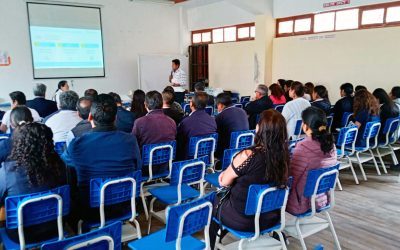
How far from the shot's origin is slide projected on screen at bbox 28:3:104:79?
8.22m

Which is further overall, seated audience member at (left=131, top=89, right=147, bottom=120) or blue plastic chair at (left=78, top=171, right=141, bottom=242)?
seated audience member at (left=131, top=89, right=147, bottom=120)

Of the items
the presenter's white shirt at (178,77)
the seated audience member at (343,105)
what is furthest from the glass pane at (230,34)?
the seated audience member at (343,105)

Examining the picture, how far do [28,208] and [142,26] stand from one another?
8.75 metres

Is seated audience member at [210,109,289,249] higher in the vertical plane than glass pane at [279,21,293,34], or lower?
Answer: lower

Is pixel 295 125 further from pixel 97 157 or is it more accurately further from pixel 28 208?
pixel 28 208

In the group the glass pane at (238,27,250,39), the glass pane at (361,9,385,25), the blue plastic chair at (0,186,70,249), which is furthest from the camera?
the glass pane at (238,27,250,39)

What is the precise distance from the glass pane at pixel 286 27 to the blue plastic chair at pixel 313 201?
620 cm

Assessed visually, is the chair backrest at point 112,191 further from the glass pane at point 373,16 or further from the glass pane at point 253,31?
the glass pane at point 253,31

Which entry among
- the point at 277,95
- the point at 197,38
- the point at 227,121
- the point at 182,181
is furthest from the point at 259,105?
the point at 197,38

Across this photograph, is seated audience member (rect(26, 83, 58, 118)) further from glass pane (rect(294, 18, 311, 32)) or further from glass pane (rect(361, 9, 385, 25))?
glass pane (rect(361, 9, 385, 25))

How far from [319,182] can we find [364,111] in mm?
2619

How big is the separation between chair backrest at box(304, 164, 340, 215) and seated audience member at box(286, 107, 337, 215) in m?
0.06

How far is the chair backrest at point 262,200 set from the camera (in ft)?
6.81

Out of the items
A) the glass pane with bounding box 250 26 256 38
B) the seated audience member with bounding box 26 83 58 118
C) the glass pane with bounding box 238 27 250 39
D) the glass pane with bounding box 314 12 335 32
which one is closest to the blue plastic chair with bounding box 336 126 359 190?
the glass pane with bounding box 314 12 335 32
